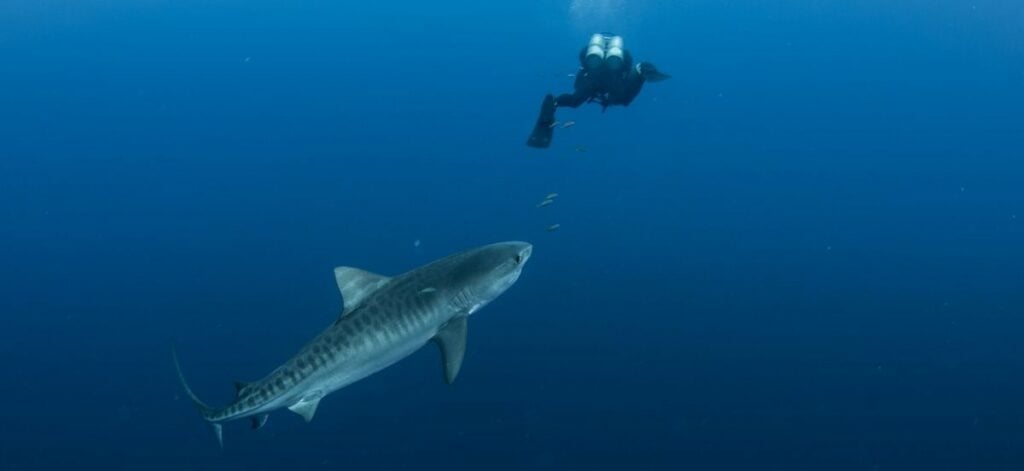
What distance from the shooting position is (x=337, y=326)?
15.1 feet

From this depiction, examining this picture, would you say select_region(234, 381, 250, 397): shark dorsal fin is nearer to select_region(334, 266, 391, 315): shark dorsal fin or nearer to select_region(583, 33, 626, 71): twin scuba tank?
select_region(334, 266, 391, 315): shark dorsal fin

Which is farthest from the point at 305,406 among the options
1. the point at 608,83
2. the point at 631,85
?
the point at 631,85

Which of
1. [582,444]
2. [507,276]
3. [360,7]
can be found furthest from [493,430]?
[360,7]

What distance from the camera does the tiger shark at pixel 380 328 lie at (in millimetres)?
4562

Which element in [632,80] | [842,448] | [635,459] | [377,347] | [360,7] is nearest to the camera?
[377,347]

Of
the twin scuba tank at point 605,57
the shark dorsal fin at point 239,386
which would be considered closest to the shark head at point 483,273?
the shark dorsal fin at point 239,386

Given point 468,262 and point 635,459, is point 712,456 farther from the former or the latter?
point 468,262

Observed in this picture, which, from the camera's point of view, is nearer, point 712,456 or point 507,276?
point 507,276

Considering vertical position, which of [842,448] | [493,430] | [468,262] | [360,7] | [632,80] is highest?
[360,7]

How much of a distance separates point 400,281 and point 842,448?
36.9ft

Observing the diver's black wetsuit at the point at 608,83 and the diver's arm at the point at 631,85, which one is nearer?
the diver's black wetsuit at the point at 608,83

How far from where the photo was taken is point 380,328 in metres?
4.57

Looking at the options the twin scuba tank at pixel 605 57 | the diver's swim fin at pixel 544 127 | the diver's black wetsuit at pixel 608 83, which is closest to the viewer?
the twin scuba tank at pixel 605 57

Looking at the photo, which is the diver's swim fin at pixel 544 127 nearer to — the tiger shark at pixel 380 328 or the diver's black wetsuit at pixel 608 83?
the diver's black wetsuit at pixel 608 83
